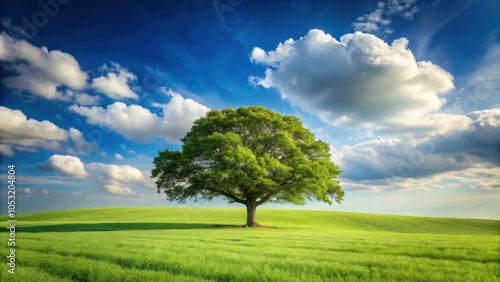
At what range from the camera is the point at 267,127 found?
39.8m

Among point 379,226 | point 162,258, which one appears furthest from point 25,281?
point 379,226

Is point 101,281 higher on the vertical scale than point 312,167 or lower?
lower

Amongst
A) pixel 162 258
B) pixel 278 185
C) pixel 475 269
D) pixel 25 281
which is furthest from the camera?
pixel 278 185

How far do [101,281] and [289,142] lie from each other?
31077mm

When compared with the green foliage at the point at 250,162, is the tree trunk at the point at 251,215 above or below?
below

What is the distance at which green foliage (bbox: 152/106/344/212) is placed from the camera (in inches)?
1356

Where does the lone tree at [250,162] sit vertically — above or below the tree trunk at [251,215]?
above

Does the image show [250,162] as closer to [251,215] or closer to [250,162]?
[250,162]

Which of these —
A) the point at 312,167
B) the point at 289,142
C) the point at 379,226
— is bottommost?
the point at 379,226

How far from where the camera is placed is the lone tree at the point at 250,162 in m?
34.5

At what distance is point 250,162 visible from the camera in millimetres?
33812

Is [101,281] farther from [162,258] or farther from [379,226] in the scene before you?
[379,226]

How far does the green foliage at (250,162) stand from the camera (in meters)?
34.4

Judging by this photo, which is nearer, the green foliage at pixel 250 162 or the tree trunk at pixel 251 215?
the green foliage at pixel 250 162
